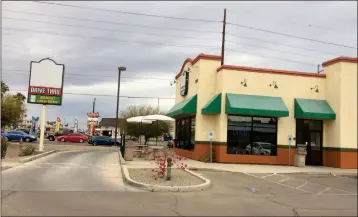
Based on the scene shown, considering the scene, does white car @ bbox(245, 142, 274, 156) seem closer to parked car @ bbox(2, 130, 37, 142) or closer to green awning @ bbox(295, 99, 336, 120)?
green awning @ bbox(295, 99, 336, 120)

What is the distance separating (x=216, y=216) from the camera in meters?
8.12

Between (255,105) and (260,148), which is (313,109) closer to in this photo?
(255,105)

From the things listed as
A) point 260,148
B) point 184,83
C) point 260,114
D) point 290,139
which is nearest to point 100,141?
point 184,83

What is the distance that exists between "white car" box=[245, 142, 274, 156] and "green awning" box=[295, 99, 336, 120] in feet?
7.49

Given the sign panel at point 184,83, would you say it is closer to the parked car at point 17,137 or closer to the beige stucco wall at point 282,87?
the beige stucco wall at point 282,87

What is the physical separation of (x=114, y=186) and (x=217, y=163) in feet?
32.0

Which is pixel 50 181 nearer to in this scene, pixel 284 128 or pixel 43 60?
pixel 284 128

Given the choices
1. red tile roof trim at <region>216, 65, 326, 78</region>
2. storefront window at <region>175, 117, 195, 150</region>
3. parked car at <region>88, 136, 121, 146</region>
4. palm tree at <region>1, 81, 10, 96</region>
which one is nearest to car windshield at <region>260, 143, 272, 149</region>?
red tile roof trim at <region>216, 65, 326, 78</region>

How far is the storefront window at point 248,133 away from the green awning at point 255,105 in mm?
873

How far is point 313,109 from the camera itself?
20547 millimetres

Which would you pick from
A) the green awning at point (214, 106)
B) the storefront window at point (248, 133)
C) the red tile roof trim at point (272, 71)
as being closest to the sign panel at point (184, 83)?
the red tile roof trim at point (272, 71)

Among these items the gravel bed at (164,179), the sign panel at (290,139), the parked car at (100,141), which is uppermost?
the sign panel at (290,139)

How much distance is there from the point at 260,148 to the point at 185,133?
578 cm

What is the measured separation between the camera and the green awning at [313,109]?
1992cm
